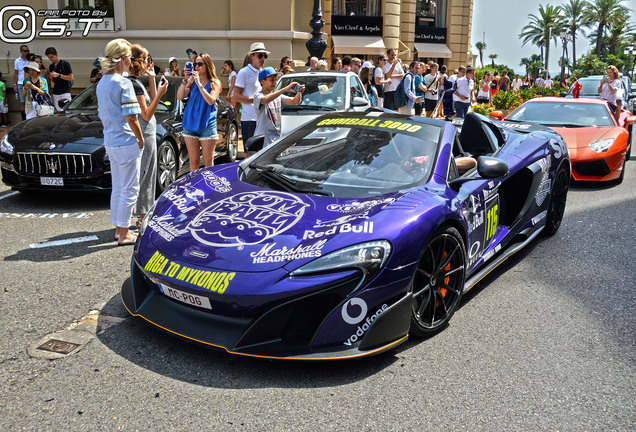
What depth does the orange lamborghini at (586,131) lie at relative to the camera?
28.0 ft

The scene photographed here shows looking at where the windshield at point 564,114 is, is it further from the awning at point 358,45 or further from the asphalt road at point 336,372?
the awning at point 358,45

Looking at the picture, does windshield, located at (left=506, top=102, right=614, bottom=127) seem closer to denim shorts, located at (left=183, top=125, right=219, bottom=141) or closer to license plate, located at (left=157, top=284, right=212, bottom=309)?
denim shorts, located at (left=183, top=125, right=219, bottom=141)

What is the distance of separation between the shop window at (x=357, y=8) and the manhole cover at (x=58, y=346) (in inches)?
1110

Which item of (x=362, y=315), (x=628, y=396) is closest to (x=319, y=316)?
(x=362, y=315)

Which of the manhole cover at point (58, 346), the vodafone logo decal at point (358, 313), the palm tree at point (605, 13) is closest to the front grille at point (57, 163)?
the manhole cover at point (58, 346)

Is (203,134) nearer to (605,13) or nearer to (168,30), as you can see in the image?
(168,30)

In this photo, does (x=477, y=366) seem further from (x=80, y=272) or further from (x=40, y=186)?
(x=40, y=186)

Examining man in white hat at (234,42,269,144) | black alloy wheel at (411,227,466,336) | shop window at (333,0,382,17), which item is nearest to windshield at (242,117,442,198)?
black alloy wheel at (411,227,466,336)

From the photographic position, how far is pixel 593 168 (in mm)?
8523

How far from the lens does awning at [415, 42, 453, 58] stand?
1269 inches

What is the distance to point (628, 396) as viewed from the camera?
303cm

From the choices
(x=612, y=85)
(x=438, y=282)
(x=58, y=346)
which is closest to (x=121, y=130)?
(x=58, y=346)

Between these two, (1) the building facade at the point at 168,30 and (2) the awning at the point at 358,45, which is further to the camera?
(2) the awning at the point at 358,45

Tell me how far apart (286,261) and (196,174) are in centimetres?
167
